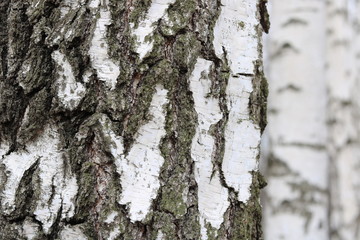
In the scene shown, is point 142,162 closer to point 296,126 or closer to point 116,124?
point 116,124

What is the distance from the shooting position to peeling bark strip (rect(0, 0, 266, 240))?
690 mm

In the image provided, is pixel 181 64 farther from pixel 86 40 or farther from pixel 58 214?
pixel 58 214

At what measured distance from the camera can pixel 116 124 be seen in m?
0.69

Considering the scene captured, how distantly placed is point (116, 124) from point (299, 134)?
211 centimetres

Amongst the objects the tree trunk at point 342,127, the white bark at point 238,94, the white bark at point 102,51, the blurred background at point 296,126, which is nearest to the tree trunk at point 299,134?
the blurred background at point 296,126

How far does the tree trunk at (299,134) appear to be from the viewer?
2.69 m

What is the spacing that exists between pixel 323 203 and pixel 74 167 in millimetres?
2215

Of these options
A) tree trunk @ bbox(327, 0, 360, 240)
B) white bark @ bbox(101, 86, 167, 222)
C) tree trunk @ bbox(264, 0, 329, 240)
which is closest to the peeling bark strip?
white bark @ bbox(101, 86, 167, 222)

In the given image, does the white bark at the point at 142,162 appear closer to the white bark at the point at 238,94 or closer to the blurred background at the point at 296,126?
the white bark at the point at 238,94

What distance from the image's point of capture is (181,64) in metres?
0.71

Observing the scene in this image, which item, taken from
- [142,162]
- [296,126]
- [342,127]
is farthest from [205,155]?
[342,127]

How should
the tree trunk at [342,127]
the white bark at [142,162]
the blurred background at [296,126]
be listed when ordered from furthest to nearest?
1. the tree trunk at [342,127]
2. the blurred background at [296,126]
3. the white bark at [142,162]

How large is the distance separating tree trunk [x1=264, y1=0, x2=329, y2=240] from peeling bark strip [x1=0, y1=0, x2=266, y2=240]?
2007 millimetres

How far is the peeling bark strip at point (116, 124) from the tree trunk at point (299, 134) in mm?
2007
